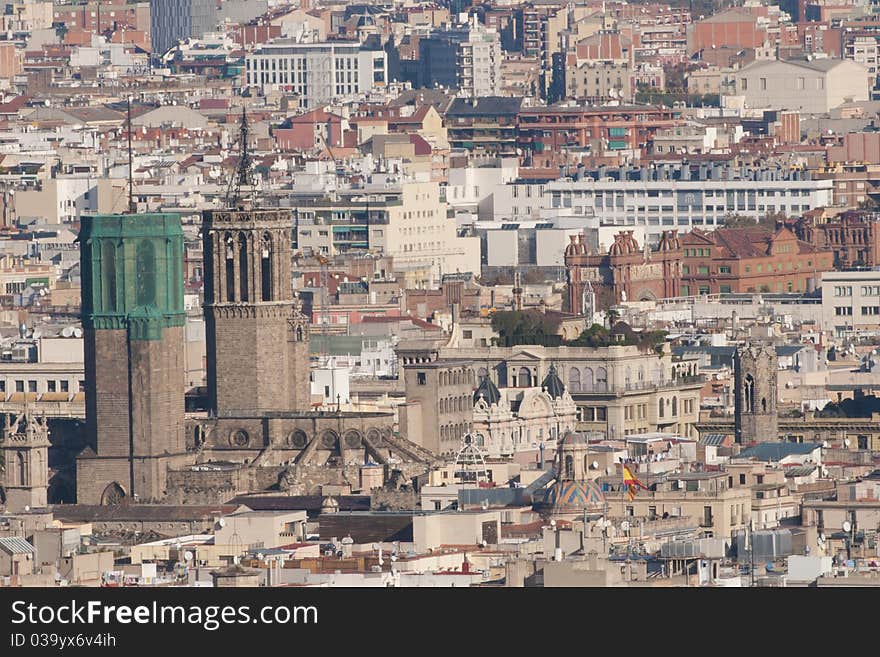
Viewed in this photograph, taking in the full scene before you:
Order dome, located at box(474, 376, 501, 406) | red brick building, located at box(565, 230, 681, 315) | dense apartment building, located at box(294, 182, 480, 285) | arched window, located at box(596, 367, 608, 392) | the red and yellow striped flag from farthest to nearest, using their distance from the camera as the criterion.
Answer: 1. dense apartment building, located at box(294, 182, 480, 285)
2. red brick building, located at box(565, 230, 681, 315)
3. arched window, located at box(596, 367, 608, 392)
4. dome, located at box(474, 376, 501, 406)
5. the red and yellow striped flag

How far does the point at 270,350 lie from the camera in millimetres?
68688

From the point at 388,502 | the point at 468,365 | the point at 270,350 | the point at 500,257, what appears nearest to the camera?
the point at 388,502

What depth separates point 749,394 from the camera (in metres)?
72.6

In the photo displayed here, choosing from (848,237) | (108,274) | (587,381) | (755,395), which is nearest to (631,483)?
(108,274)

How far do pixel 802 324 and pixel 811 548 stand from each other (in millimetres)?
60144

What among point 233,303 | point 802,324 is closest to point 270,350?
point 233,303

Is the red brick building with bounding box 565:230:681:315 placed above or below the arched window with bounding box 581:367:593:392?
above

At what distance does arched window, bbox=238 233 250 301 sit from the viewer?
6881 cm

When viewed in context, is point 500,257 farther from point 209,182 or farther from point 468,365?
point 468,365

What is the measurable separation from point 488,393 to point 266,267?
5.91 meters

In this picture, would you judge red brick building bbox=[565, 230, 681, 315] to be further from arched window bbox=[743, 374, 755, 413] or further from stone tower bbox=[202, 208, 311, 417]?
stone tower bbox=[202, 208, 311, 417]

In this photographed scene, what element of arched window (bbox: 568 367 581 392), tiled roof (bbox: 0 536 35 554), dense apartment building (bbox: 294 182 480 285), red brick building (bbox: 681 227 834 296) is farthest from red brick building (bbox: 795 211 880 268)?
tiled roof (bbox: 0 536 35 554)
